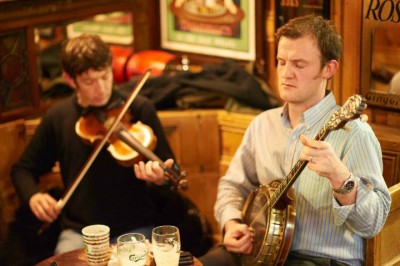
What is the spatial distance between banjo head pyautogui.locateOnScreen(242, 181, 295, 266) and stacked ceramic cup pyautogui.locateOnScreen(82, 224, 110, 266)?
572 mm

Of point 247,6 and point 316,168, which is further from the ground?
point 247,6

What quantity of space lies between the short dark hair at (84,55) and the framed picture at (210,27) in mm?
1177

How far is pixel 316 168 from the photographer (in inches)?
99.0

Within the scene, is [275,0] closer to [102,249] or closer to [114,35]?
[114,35]

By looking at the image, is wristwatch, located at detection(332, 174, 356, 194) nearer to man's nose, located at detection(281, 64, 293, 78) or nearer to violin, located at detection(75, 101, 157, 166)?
man's nose, located at detection(281, 64, 293, 78)

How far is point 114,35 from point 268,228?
7.99 feet

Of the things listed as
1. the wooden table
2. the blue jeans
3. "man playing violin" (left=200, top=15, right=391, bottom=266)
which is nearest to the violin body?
the blue jeans

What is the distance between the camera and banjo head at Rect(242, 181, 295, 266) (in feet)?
9.05

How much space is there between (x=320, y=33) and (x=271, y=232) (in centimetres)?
74

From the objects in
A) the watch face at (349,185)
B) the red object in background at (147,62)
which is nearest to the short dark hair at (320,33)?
the watch face at (349,185)

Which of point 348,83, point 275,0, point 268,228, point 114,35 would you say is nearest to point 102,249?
point 268,228

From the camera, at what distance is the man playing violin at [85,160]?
130 inches

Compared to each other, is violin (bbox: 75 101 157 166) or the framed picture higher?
the framed picture

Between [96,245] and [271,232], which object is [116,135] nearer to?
[96,245]
